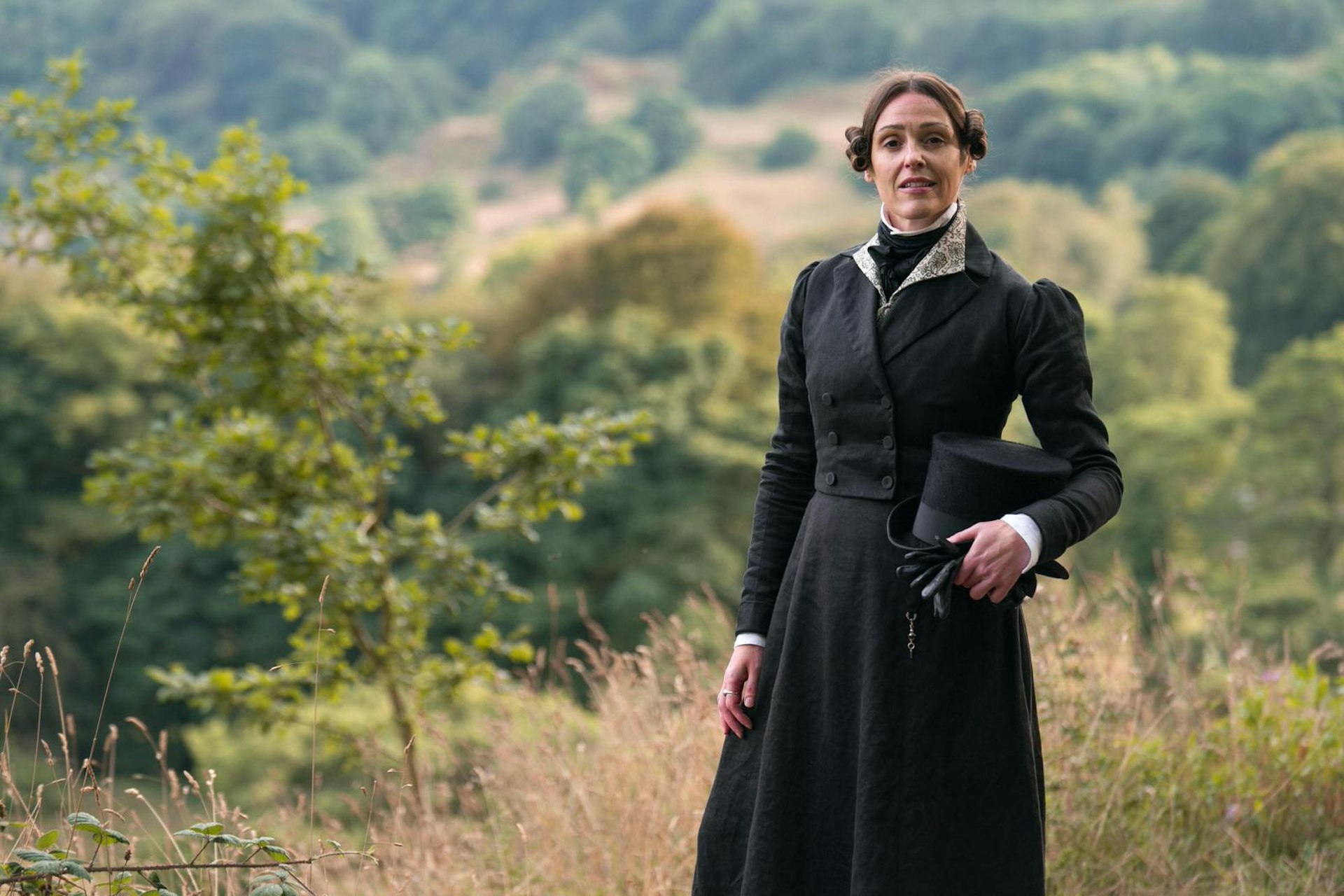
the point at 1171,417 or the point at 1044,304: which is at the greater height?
the point at 1171,417

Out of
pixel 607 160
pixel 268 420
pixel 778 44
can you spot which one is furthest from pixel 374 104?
pixel 268 420

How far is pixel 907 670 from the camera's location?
200cm

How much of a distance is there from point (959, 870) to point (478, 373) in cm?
2397

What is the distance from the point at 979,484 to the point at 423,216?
7227 cm

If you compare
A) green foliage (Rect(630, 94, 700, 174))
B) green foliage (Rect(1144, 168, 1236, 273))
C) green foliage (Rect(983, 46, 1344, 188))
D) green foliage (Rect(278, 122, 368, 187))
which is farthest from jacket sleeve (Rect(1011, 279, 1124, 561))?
green foliage (Rect(630, 94, 700, 174))

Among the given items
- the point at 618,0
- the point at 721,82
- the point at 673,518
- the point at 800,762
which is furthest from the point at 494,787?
the point at 618,0

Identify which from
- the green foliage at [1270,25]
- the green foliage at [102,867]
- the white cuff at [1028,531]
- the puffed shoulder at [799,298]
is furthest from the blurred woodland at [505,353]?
the white cuff at [1028,531]

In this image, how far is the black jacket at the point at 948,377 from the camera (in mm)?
1977

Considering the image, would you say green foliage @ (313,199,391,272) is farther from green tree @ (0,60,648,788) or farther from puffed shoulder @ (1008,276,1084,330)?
puffed shoulder @ (1008,276,1084,330)

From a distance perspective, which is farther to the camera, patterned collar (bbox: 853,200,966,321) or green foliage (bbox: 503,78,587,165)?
green foliage (bbox: 503,78,587,165)

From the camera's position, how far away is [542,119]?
292 ft

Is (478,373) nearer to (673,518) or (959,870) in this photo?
(673,518)

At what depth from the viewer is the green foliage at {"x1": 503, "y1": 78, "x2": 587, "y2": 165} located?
8862 cm

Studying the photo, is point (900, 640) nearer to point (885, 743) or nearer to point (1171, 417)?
point (885, 743)
